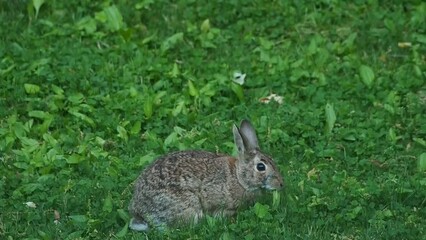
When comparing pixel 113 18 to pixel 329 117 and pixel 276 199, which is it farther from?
pixel 276 199

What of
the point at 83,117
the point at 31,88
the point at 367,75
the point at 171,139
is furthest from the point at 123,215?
the point at 367,75

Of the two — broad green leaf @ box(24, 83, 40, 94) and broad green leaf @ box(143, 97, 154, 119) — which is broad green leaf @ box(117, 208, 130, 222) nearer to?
broad green leaf @ box(143, 97, 154, 119)

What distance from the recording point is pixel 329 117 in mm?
10320

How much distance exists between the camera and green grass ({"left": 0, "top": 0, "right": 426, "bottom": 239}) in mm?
8609

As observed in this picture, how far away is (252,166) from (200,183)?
0.44 m

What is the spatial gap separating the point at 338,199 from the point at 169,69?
3168mm

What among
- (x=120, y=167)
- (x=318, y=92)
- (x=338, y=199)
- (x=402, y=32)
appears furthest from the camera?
(x=402, y=32)

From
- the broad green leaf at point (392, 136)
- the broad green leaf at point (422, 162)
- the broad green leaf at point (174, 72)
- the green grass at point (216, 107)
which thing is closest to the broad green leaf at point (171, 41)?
the green grass at point (216, 107)

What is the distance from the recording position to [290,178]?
914cm

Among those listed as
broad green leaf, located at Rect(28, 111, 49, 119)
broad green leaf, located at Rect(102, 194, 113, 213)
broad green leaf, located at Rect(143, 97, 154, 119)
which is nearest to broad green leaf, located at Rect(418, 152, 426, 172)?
broad green leaf, located at Rect(143, 97, 154, 119)

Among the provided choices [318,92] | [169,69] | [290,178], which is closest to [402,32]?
[318,92]

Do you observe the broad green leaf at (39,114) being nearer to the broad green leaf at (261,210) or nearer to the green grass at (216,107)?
the green grass at (216,107)

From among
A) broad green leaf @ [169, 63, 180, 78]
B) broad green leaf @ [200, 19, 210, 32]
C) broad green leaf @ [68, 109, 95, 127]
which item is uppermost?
broad green leaf @ [68, 109, 95, 127]

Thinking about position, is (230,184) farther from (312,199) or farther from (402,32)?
(402,32)
